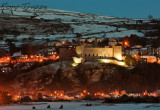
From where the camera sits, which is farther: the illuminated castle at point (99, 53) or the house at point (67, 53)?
the house at point (67, 53)

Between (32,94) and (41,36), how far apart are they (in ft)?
209

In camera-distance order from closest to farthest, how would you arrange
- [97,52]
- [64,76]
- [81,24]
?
[64,76]
[97,52]
[81,24]

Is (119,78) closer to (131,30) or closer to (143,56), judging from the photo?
(143,56)

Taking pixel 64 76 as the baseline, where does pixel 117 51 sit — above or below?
above

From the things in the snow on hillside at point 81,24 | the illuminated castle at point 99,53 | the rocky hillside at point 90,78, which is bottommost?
the rocky hillside at point 90,78

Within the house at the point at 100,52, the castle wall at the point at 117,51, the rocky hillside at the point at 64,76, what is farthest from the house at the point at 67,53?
the castle wall at the point at 117,51

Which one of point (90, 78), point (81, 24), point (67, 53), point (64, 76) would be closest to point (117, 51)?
point (67, 53)

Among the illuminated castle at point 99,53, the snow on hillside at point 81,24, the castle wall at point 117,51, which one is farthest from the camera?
the snow on hillside at point 81,24

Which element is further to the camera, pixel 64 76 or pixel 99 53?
pixel 99 53

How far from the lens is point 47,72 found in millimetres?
73812

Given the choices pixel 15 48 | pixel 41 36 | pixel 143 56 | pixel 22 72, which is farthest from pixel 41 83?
pixel 41 36

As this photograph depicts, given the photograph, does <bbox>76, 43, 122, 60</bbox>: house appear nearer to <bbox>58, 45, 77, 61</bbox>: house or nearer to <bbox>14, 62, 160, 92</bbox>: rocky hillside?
<bbox>58, 45, 77, 61</bbox>: house

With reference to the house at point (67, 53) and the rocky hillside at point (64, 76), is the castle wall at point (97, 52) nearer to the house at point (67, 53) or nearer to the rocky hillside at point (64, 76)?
the house at point (67, 53)

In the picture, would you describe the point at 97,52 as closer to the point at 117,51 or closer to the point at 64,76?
the point at 117,51
